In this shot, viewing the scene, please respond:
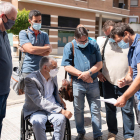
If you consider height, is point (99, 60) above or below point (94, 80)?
above

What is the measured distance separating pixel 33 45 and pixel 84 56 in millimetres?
934

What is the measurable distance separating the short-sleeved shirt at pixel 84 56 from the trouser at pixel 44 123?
2.82ft

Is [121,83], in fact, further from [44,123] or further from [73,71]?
[44,123]

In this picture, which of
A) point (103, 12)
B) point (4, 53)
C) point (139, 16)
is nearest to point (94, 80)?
point (4, 53)

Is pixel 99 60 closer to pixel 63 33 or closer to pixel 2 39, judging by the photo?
pixel 2 39

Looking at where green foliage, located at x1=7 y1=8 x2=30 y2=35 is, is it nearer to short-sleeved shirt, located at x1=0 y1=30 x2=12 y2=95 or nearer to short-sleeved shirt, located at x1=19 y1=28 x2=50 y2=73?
short-sleeved shirt, located at x1=19 y1=28 x2=50 y2=73

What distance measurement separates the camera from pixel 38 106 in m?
2.82

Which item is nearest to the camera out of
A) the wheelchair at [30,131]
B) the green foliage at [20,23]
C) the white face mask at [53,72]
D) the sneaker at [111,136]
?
the wheelchair at [30,131]

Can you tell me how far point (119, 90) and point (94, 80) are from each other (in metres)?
0.45

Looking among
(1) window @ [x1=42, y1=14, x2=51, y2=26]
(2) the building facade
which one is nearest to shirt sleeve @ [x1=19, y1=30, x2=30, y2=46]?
(2) the building facade

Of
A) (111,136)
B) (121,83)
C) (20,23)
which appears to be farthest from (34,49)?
(20,23)

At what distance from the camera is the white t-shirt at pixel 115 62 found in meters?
3.31

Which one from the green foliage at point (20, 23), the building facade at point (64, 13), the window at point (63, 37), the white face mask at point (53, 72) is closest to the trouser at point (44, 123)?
the white face mask at point (53, 72)

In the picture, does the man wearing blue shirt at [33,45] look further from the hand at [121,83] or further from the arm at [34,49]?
the hand at [121,83]
